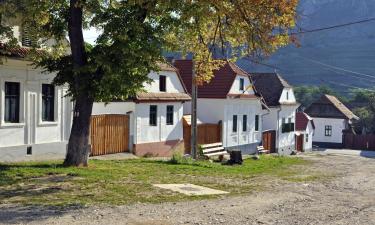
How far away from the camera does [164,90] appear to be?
31484mm

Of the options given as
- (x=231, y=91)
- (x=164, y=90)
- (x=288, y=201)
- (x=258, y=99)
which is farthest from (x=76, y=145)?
(x=258, y=99)

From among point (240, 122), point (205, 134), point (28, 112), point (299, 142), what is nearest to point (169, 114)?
point (205, 134)

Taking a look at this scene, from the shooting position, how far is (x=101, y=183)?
14203 millimetres

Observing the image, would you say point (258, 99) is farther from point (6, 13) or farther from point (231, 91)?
point (6, 13)

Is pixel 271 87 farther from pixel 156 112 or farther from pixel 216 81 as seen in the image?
pixel 156 112

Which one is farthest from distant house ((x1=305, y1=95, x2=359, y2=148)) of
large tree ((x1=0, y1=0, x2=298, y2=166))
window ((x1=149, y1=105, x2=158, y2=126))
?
large tree ((x1=0, y1=0, x2=298, y2=166))

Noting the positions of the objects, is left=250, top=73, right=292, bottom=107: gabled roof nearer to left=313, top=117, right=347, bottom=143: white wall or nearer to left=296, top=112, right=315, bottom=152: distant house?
left=296, top=112, right=315, bottom=152: distant house

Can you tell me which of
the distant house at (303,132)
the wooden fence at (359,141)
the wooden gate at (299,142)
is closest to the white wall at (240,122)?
the wooden gate at (299,142)

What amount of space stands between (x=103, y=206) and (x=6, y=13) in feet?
24.3

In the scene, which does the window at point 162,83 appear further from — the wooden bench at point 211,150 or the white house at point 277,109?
the white house at point 277,109

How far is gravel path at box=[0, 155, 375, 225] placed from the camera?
9749 mm

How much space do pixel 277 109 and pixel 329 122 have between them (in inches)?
960

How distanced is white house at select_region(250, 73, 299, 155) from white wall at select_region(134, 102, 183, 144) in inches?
563

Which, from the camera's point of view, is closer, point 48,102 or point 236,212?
point 236,212
